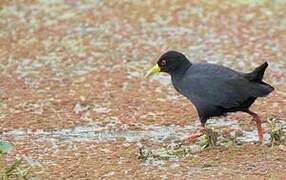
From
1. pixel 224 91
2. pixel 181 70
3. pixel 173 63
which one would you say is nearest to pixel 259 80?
pixel 224 91

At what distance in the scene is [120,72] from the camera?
9398 millimetres

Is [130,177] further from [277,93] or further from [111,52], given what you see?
[111,52]

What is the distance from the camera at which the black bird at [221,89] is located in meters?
6.69

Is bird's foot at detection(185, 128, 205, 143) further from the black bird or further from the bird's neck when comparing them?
the bird's neck

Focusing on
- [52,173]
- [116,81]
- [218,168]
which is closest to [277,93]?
[116,81]

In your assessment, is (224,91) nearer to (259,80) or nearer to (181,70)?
(259,80)

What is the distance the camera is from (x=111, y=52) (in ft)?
33.7

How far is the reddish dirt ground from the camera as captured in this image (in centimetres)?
645

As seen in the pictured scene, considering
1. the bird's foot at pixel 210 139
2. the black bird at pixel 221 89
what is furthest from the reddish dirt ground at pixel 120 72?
the black bird at pixel 221 89

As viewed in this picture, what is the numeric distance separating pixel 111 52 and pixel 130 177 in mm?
4266

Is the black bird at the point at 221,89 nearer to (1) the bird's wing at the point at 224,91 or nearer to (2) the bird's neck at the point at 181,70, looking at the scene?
(1) the bird's wing at the point at 224,91

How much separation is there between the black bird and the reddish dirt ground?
308mm

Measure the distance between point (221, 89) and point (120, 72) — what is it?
276 cm

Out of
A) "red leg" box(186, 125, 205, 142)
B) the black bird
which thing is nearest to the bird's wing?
the black bird
